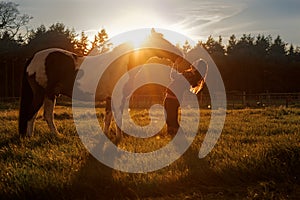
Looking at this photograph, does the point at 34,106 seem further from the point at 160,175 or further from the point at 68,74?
the point at 160,175

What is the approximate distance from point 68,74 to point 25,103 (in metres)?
1.11

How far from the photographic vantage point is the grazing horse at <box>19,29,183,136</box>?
8.52 metres

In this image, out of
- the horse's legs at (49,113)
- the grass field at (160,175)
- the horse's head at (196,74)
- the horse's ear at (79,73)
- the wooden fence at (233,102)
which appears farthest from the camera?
the wooden fence at (233,102)

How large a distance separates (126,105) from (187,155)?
9.58 feet

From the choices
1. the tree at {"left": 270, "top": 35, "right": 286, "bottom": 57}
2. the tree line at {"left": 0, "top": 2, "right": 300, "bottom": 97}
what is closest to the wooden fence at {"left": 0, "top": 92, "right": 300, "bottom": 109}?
the tree line at {"left": 0, "top": 2, "right": 300, "bottom": 97}

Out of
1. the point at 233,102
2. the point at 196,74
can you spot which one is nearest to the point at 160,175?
the point at 196,74

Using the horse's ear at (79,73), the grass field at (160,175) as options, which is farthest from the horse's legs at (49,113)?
the grass field at (160,175)

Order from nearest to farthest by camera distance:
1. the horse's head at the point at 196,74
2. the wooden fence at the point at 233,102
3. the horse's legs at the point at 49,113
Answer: the horse's head at the point at 196,74 → the horse's legs at the point at 49,113 → the wooden fence at the point at 233,102

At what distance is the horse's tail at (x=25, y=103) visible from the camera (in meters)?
8.45

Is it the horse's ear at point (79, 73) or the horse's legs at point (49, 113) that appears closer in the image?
the horse's legs at point (49, 113)

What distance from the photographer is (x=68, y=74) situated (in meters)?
8.84

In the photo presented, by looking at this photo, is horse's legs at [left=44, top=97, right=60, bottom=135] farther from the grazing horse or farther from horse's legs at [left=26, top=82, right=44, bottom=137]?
horse's legs at [left=26, top=82, right=44, bottom=137]

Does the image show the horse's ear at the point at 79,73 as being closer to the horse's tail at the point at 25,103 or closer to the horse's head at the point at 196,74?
the horse's tail at the point at 25,103

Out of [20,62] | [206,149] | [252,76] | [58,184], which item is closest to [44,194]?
[58,184]
